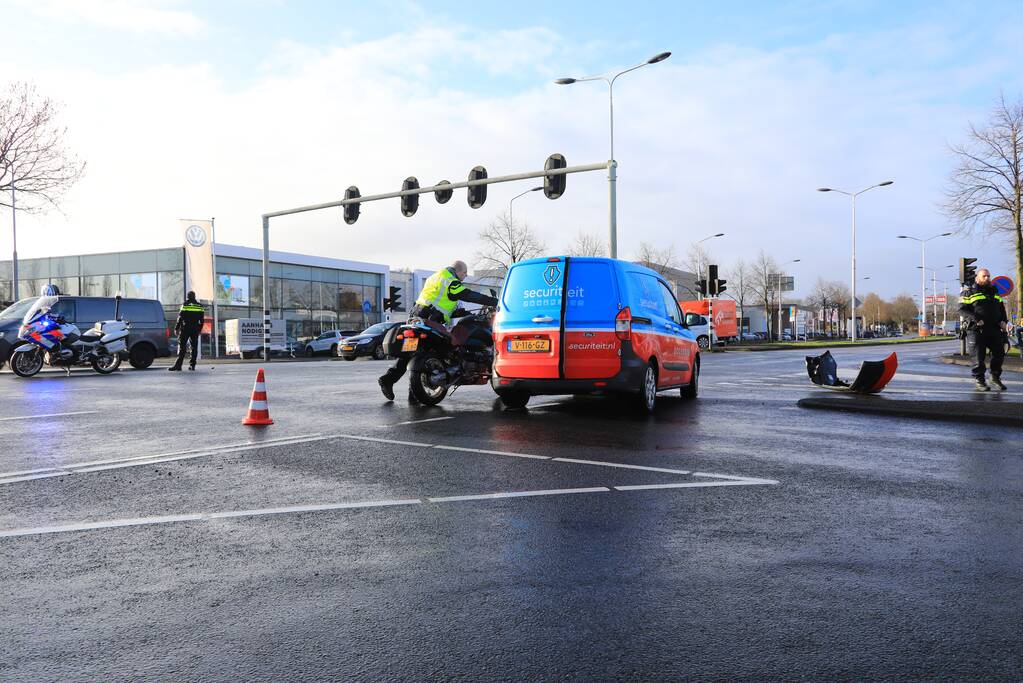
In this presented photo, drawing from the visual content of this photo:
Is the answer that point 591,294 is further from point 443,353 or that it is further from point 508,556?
point 508,556

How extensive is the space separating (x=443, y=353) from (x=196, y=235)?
107ft

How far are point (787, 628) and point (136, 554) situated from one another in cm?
301

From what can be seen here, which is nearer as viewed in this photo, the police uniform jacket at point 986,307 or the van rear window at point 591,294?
the van rear window at point 591,294

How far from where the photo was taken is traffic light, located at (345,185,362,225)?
89.0 feet

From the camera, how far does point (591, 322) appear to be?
33.2ft

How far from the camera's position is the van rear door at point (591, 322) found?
33.0 feet

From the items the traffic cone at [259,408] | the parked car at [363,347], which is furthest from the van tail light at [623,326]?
the parked car at [363,347]

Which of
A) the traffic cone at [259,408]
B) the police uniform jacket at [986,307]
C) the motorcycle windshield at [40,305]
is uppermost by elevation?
the motorcycle windshield at [40,305]

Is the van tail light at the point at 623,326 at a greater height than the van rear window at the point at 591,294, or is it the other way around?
the van rear window at the point at 591,294

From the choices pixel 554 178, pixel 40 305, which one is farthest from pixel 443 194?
pixel 40 305

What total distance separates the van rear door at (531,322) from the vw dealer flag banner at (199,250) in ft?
108

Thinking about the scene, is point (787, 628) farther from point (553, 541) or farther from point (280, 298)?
point (280, 298)

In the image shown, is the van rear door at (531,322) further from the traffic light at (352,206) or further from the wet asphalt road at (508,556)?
the traffic light at (352,206)

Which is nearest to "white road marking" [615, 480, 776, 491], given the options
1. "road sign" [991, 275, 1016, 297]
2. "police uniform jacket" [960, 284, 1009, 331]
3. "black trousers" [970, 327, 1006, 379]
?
"police uniform jacket" [960, 284, 1009, 331]
